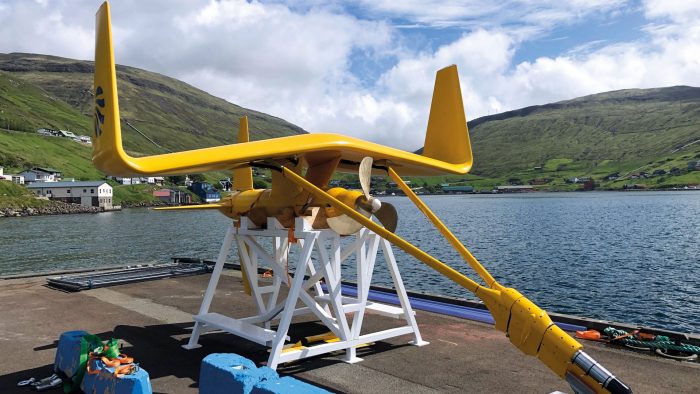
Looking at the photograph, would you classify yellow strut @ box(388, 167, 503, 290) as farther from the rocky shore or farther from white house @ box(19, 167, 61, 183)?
white house @ box(19, 167, 61, 183)

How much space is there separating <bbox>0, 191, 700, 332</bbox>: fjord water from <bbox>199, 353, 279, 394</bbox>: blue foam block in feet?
81.4

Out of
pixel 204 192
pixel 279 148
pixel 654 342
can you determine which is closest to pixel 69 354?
pixel 279 148

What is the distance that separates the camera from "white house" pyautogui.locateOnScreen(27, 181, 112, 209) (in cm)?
14175

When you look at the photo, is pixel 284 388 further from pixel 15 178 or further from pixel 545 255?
pixel 15 178

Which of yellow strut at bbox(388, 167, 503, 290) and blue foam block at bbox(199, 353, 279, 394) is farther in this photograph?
yellow strut at bbox(388, 167, 503, 290)

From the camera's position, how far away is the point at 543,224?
86.5 m

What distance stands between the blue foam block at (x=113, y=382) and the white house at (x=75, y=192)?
150 metres

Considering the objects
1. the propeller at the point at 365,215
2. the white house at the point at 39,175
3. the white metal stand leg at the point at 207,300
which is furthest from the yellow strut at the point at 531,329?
the white house at the point at 39,175

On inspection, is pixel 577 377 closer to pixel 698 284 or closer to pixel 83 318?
pixel 83 318

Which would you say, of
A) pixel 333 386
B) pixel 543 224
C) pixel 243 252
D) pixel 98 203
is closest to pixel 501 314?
pixel 333 386

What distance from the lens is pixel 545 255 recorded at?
165 ft

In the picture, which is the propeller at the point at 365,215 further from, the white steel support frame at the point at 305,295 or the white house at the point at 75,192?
the white house at the point at 75,192

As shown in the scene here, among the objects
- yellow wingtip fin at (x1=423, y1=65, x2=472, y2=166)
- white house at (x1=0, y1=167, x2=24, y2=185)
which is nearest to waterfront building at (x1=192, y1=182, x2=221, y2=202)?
white house at (x1=0, y1=167, x2=24, y2=185)

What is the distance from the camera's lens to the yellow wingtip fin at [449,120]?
543 inches
